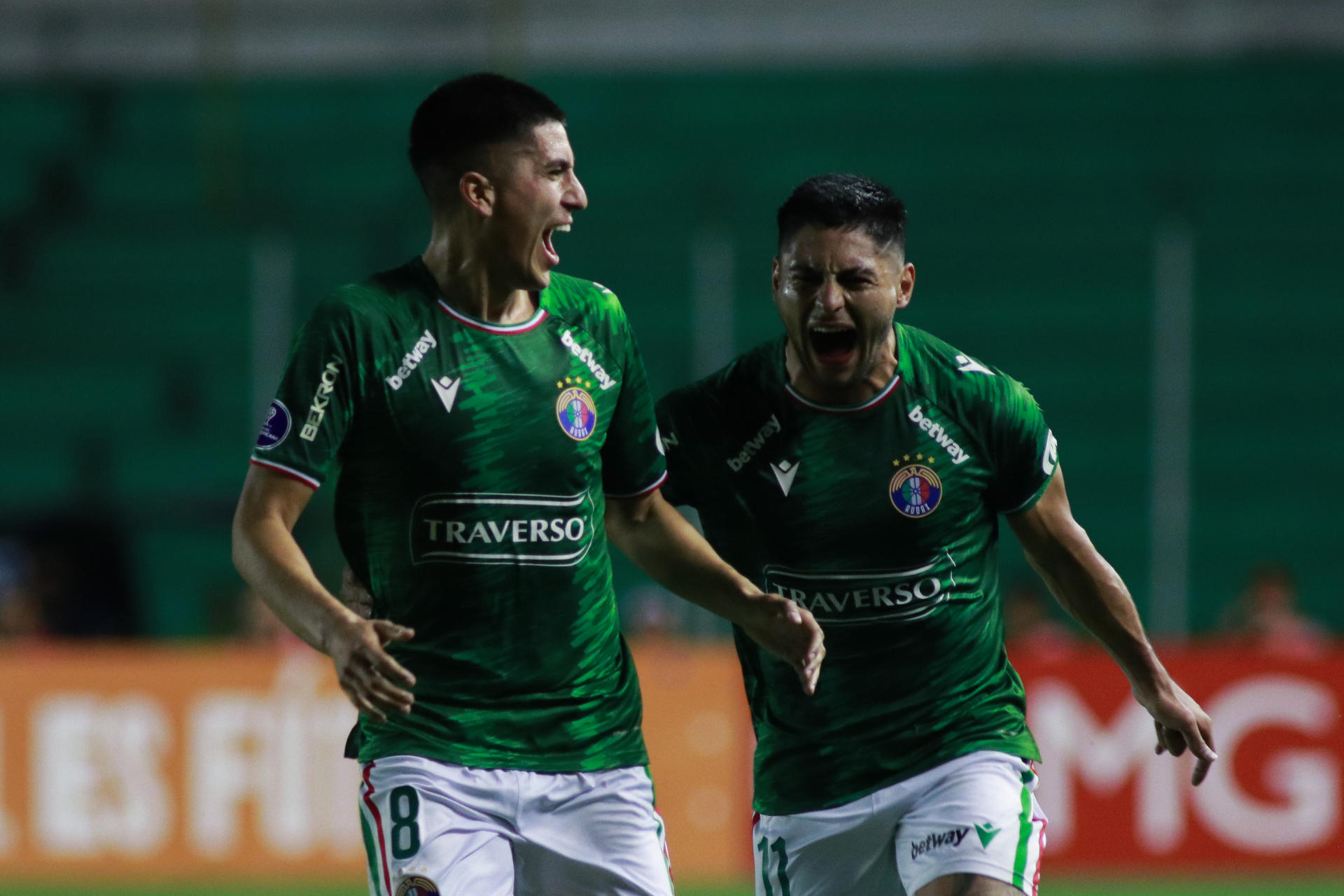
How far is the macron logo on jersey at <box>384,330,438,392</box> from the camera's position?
406cm

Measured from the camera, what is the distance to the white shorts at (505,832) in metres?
4.00

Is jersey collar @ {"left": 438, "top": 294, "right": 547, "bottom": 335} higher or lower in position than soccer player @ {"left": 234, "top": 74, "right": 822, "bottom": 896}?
higher

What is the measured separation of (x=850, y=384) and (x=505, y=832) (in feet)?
4.29

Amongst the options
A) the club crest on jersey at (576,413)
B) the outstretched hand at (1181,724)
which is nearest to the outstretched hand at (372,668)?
the club crest on jersey at (576,413)

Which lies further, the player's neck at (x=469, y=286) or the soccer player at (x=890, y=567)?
the soccer player at (x=890, y=567)

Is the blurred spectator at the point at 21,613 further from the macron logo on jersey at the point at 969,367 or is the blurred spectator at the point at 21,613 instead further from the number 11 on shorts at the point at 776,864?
the macron logo on jersey at the point at 969,367

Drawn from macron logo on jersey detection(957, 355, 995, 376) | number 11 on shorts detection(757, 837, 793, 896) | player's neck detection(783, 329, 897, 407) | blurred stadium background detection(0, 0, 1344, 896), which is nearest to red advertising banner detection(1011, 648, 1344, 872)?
blurred stadium background detection(0, 0, 1344, 896)

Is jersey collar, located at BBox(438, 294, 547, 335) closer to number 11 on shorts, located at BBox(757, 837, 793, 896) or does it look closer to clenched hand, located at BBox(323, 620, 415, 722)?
clenched hand, located at BBox(323, 620, 415, 722)

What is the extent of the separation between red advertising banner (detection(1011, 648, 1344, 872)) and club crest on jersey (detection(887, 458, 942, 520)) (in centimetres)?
627

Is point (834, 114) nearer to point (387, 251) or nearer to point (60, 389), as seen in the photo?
point (387, 251)

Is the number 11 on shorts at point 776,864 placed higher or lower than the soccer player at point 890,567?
lower

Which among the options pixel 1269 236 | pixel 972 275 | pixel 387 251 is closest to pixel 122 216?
pixel 387 251

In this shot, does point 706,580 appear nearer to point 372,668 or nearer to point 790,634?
point 790,634

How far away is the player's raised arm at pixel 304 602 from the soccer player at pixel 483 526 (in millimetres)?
40
